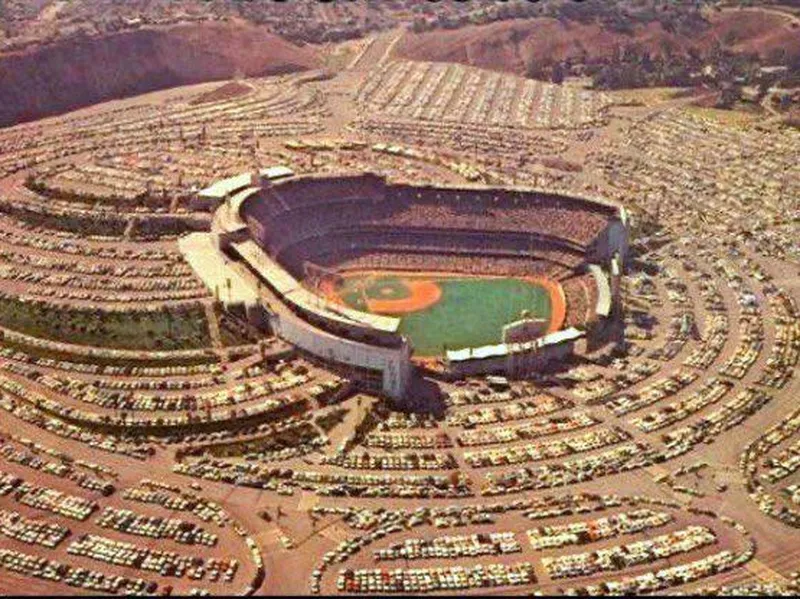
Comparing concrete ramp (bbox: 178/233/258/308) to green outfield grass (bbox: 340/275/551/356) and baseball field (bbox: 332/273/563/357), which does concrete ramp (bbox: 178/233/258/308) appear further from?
green outfield grass (bbox: 340/275/551/356)

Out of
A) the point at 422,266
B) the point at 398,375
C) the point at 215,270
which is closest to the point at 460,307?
the point at 422,266

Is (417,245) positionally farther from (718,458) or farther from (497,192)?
(718,458)

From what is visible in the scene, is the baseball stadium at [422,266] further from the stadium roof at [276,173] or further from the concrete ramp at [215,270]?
the concrete ramp at [215,270]

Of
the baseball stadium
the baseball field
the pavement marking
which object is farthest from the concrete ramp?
the pavement marking

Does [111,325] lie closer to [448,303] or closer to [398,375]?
[398,375]

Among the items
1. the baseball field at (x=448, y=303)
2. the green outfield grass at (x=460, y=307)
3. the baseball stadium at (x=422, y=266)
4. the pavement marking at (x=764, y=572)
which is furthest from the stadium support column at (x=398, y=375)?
the pavement marking at (x=764, y=572)

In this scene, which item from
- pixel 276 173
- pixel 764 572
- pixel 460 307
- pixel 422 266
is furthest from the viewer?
pixel 276 173
